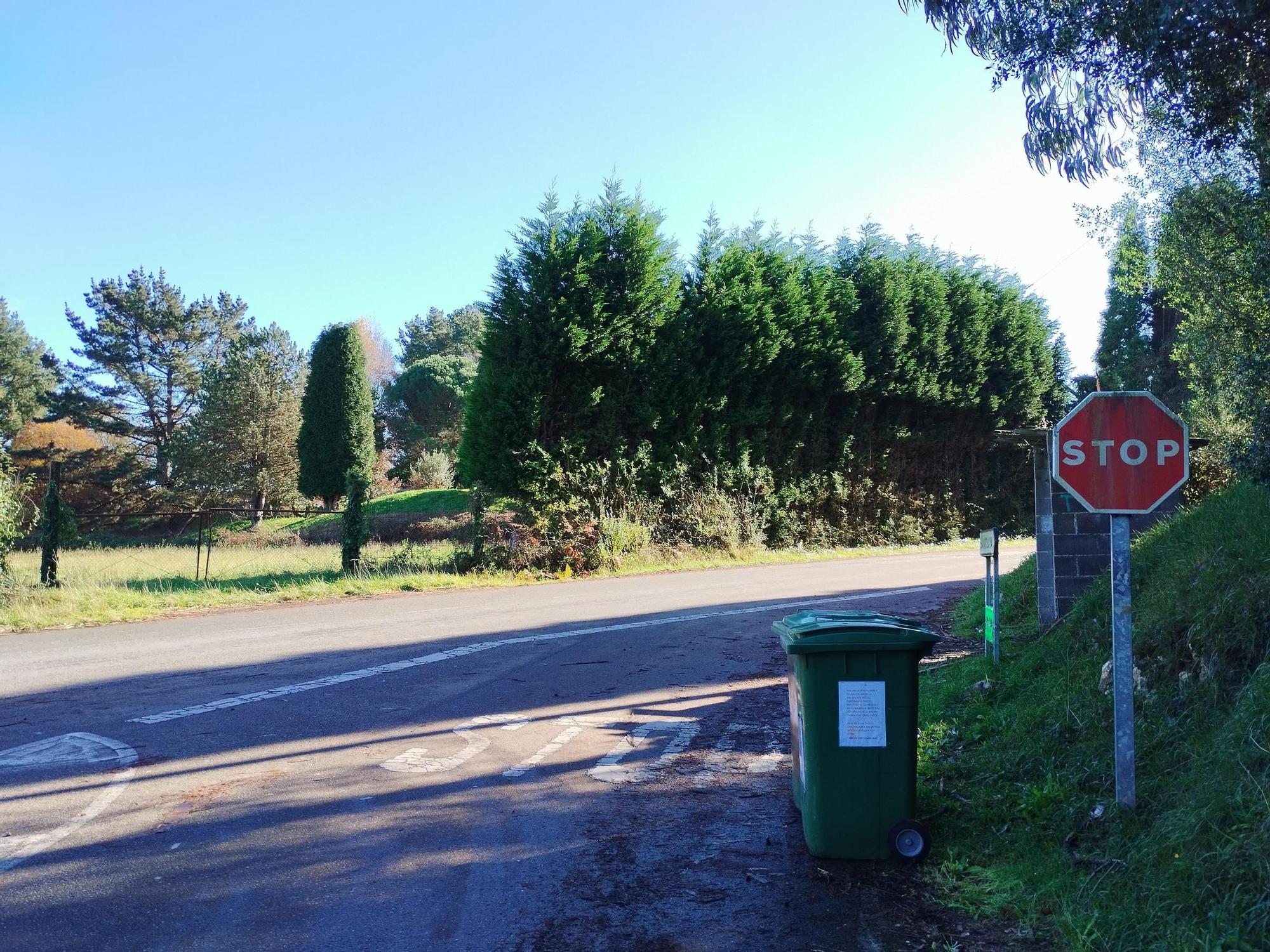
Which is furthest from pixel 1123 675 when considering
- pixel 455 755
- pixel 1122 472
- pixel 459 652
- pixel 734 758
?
pixel 459 652

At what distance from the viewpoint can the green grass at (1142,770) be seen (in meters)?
3.44

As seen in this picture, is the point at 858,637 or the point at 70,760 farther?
the point at 70,760

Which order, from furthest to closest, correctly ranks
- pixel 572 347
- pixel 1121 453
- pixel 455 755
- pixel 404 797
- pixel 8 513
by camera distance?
pixel 572 347 < pixel 8 513 < pixel 455 755 < pixel 404 797 < pixel 1121 453

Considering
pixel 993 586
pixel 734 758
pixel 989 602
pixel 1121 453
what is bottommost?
pixel 734 758

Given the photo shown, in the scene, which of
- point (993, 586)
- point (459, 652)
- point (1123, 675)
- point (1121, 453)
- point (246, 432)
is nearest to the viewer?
point (1123, 675)

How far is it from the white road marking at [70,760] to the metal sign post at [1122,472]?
17.7 ft

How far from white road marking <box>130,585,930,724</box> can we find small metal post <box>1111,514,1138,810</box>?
6.65 m

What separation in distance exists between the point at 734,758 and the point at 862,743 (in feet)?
6.63

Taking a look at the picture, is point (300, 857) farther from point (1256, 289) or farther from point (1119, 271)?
point (1119, 271)

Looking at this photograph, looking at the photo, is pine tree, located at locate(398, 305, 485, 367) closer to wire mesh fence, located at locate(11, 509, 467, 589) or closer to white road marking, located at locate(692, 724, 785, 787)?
wire mesh fence, located at locate(11, 509, 467, 589)

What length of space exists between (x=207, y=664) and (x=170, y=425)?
151 ft

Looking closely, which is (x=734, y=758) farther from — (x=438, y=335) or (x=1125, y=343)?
(x=438, y=335)

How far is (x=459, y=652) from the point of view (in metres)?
10.3

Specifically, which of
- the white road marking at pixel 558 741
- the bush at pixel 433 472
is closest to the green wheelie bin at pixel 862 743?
the white road marking at pixel 558 741
